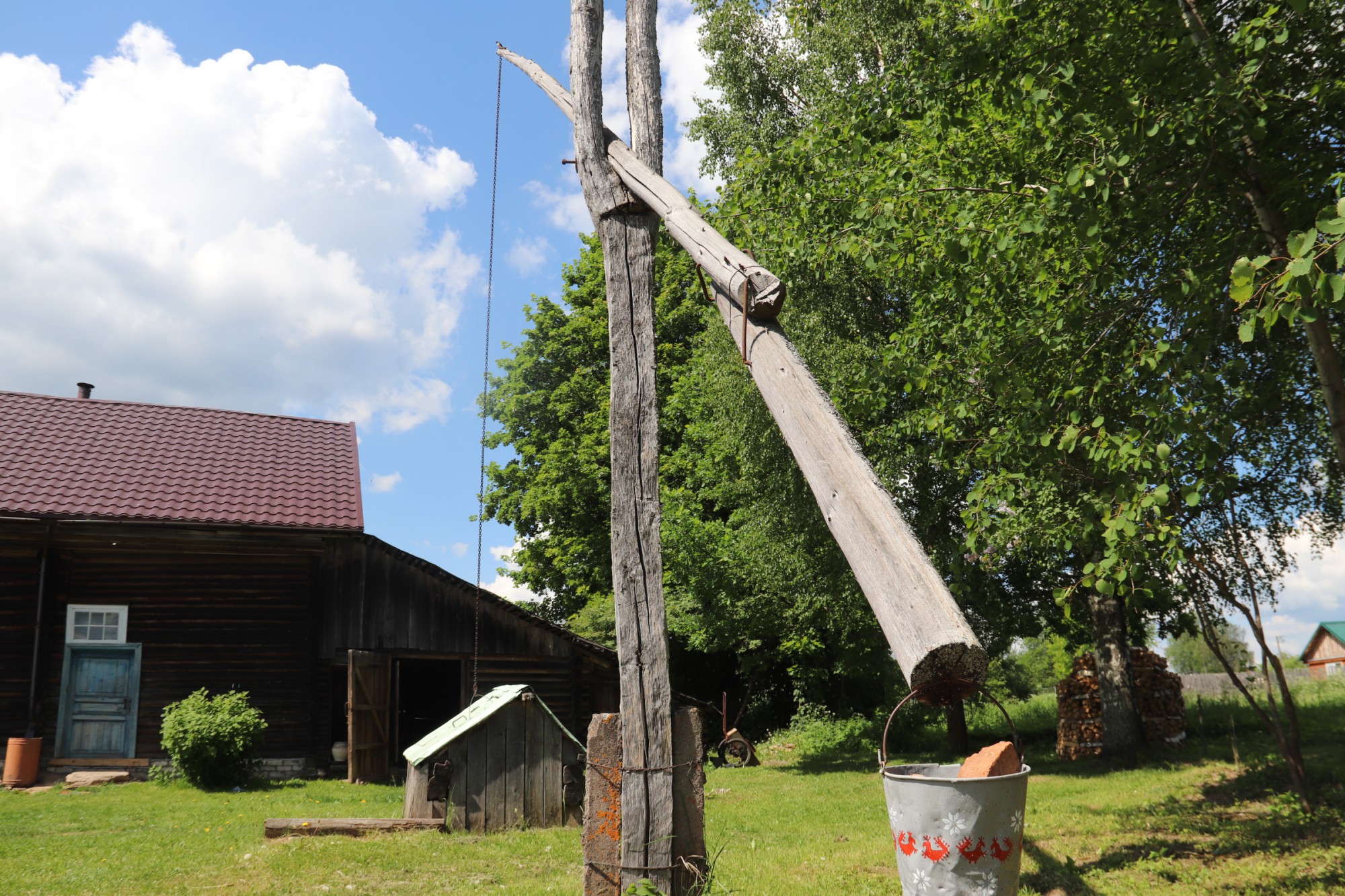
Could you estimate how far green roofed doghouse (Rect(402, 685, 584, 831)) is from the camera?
30.3ft

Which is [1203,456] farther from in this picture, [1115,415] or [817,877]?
[817,877]

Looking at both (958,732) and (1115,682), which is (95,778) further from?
(1115,682)

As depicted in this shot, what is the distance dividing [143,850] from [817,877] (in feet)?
20.3

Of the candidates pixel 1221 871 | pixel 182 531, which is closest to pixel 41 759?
pixel 182 531

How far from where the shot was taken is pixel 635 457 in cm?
493

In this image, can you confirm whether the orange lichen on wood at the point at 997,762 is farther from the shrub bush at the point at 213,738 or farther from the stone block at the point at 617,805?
the shrub bush at the point at 213,738

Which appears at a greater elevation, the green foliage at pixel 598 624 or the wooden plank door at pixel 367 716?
the green foliage at pixel 598 624

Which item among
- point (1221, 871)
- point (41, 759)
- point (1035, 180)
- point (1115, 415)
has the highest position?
point (1035, 180)

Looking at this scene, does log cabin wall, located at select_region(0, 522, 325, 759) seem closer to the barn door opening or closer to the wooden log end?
the barn door opening

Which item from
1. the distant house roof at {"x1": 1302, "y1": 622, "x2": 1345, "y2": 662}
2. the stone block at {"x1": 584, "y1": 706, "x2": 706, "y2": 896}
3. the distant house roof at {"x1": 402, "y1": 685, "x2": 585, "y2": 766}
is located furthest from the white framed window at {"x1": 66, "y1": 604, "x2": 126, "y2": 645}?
the distant house roof at {"x1": 1302, "y1": 622, "x2": 1345, "y2": 662}

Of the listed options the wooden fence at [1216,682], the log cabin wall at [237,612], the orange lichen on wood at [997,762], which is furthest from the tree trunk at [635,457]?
the wooden fence at [1216,682]

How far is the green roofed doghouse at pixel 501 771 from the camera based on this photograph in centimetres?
923

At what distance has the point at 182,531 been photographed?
1451cm

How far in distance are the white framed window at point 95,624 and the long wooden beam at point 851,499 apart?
44.8 ft
